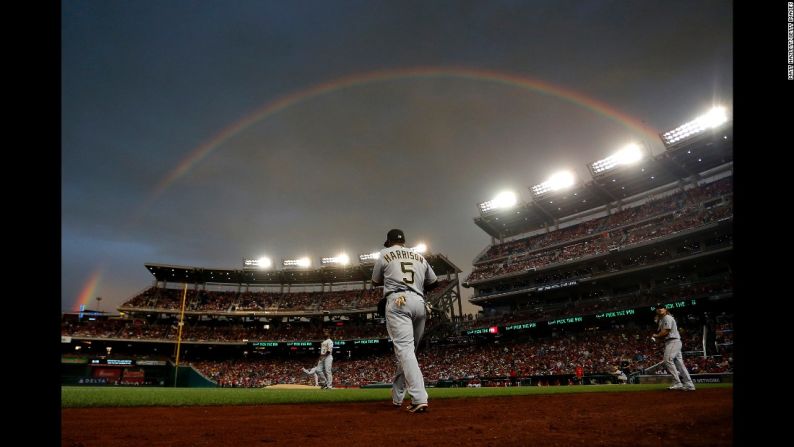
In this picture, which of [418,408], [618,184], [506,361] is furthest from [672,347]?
[618,184]

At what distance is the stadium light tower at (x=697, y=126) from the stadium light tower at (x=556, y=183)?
28.8ft

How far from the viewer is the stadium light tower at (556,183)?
4244 cm

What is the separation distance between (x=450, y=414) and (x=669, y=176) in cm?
4242

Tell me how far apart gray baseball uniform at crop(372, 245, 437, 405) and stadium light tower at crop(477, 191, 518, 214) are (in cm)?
4311


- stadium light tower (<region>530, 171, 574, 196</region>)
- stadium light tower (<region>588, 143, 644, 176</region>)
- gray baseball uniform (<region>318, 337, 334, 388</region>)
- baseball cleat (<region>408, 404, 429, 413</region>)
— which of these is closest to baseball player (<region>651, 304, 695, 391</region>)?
baseball cleat (<region>408, 404, 429, 413</region>)

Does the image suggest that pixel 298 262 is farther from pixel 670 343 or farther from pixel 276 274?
pixel 670 343

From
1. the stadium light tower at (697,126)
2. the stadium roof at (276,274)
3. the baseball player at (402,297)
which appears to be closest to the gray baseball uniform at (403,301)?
the baseball player at (402,297)

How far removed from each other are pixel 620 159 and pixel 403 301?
3934 centimetres

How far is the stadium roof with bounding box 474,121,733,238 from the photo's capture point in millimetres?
35031

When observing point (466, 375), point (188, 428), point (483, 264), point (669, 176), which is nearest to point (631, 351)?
point (466, 375)

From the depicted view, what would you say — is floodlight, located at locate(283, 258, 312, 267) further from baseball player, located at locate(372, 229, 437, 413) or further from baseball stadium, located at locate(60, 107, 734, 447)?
baseball player, located at locate(372, 229, 437, 413)

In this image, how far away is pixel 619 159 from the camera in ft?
127
